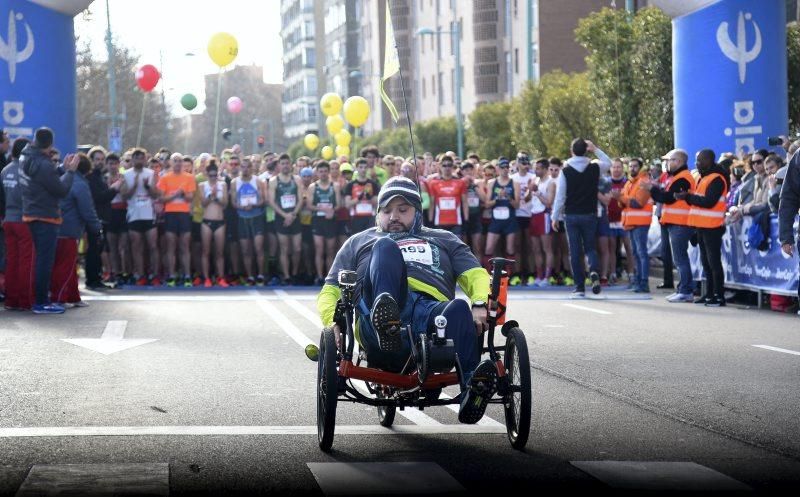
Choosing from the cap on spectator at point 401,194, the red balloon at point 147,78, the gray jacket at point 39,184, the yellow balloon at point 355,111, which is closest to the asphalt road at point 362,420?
the cap on spectator at point 401,194

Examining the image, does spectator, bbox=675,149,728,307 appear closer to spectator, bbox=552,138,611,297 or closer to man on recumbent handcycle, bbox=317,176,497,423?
spectator, bbox=552,138,611,297

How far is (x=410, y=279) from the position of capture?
341 inches

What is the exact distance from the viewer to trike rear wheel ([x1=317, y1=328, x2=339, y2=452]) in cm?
794

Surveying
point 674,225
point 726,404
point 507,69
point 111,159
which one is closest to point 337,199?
point 111,159

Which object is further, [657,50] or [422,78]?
[422,78]

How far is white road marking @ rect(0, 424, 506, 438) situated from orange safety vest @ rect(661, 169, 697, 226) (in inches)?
448

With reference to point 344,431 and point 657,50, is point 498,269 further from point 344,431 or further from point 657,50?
point 657,50

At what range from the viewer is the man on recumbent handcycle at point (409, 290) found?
8055 millimetres

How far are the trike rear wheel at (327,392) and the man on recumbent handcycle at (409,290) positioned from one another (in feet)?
0.90

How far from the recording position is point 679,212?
2012 centimetres

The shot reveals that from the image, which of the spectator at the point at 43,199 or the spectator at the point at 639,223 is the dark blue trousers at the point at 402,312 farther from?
the spectator at the point at 639,223

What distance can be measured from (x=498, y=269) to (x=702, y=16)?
1742 cm

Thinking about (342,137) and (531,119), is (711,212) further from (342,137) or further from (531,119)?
(531,119)

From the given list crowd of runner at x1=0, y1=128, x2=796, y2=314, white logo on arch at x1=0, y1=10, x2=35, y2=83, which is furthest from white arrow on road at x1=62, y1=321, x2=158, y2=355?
crowd of runner at x1=0, y1=128, x2=796, y2=314
